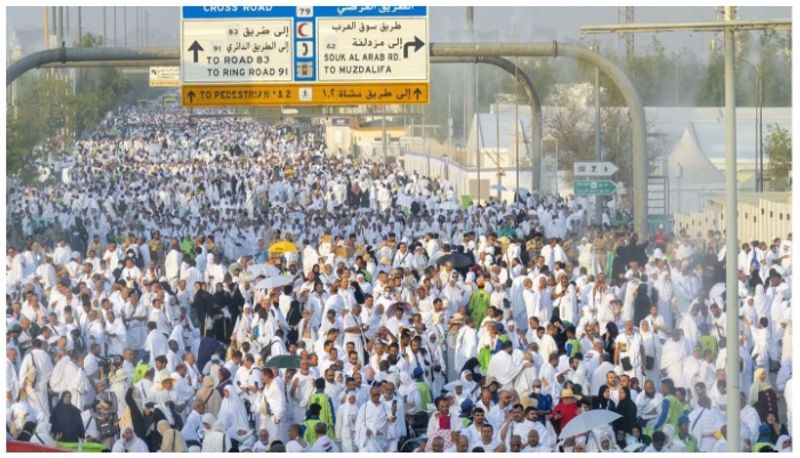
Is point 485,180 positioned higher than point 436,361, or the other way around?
→ point 485,180

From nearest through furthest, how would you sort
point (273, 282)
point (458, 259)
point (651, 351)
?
point (651, 351), point (273, 282), point (458, 259)

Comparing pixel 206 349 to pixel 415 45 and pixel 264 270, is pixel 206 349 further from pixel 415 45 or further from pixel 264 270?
pixel 415 45

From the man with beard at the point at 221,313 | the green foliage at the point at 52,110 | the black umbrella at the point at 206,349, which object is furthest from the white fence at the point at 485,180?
the black umbrella at the point at 206,349

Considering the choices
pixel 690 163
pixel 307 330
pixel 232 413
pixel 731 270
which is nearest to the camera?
pixel 731 270

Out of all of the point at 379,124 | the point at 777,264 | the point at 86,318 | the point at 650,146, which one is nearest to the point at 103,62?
the point at 86,318

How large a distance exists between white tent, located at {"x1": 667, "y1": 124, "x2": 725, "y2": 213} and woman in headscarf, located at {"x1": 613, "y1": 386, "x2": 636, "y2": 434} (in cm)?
1909

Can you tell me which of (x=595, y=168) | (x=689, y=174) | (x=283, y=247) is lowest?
(x=283, y=247)

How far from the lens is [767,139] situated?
4150 centimetres

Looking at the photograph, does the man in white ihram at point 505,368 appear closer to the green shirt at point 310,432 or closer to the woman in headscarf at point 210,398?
the green shirt at point 310,432

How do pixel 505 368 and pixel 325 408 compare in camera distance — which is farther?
pixel 505 368

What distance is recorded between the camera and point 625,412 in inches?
687

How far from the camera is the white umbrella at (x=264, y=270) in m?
24.9

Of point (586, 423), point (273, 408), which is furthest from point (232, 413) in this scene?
point (586, 423)

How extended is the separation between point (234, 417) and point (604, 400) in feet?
11.1
